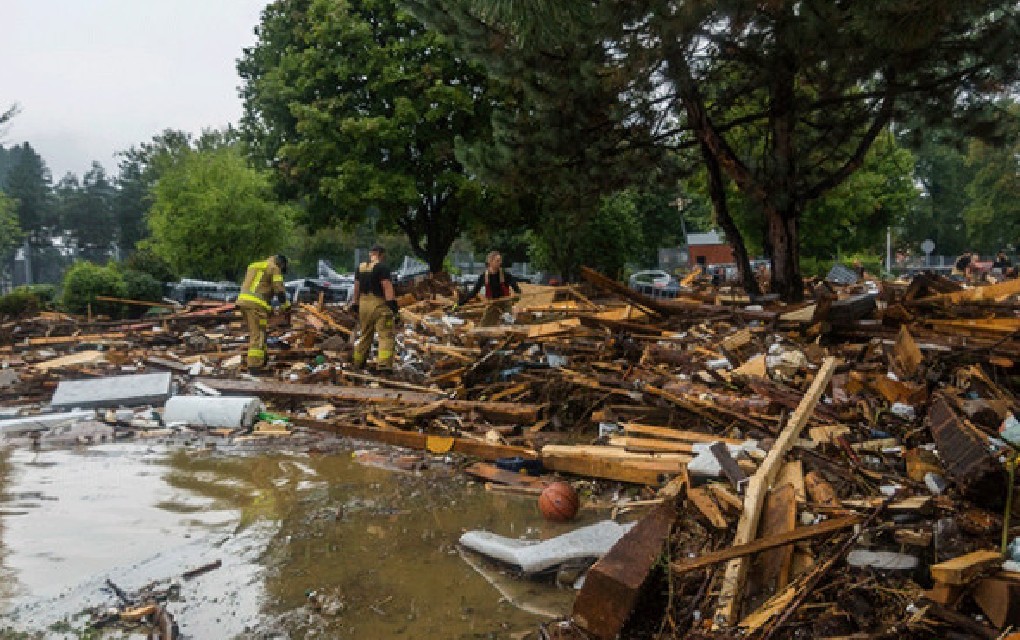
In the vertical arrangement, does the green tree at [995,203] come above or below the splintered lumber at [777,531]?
above

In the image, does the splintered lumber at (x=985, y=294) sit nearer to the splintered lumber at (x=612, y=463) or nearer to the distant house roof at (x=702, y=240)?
the splintered lumber at (x=612, y=463)

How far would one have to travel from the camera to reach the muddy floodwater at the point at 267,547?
3.55 meters

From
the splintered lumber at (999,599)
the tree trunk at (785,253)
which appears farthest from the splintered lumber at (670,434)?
the tree trunk at (785,253)

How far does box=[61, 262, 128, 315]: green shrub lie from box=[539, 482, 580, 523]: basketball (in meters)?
19.3

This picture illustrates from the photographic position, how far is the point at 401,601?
146 inches

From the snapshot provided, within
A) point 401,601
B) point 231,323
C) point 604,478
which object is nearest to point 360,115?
point 231,323

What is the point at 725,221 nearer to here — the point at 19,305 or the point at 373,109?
the point at 373,109

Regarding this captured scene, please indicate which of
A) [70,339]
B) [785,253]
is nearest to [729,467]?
[785,253]

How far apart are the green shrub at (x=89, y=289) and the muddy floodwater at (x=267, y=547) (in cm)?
1501

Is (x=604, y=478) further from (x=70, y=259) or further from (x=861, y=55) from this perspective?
(x=70, y=259)

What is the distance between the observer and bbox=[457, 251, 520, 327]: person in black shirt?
10336 millimetres

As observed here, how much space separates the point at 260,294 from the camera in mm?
10469

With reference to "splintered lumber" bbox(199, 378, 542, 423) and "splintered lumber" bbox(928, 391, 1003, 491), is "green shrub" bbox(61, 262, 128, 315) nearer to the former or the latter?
"splintered lumber" bbox(199, 378, 542, 423)

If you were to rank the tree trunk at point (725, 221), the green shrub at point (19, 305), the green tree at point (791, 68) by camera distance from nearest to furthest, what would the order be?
the green tree at point (791, 68), the tree trunk at point (725, 221), the green shrub at point (19, 305)
